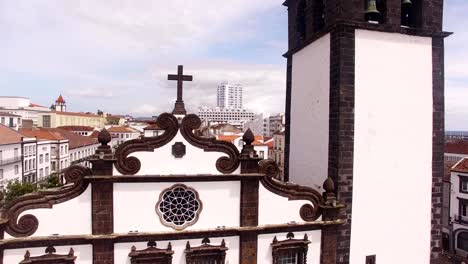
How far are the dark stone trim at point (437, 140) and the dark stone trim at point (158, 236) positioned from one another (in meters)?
3.37

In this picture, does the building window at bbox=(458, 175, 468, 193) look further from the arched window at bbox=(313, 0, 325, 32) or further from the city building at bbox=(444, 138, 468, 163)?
the arched window at bbox=(313, 0, 325, 32)

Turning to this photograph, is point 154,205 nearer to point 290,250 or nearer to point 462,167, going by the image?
point 290,250

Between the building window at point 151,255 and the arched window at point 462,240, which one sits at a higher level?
the building window at point 151,255

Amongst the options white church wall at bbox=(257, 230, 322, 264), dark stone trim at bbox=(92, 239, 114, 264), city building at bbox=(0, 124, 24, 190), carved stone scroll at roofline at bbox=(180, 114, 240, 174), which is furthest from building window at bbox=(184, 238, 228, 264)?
city building at bbox=(0, 124, 24, 190)

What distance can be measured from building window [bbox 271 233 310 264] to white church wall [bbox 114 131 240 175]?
2472 mm

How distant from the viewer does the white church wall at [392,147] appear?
34.3 ft

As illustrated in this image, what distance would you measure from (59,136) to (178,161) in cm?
4496

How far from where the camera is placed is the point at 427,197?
1107 centimetres

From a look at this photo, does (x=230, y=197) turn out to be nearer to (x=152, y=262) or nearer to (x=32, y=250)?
(x=152, y=262)

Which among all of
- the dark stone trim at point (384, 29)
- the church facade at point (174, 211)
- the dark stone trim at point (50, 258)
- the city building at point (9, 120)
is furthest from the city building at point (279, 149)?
the dark stone trim at point (50, 258)

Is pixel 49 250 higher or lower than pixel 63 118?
lower

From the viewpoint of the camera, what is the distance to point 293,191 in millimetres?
10367

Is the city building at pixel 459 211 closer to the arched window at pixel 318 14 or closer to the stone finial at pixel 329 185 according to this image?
the arched window at pixel 318 14

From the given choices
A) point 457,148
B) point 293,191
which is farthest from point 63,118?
point 293,191
